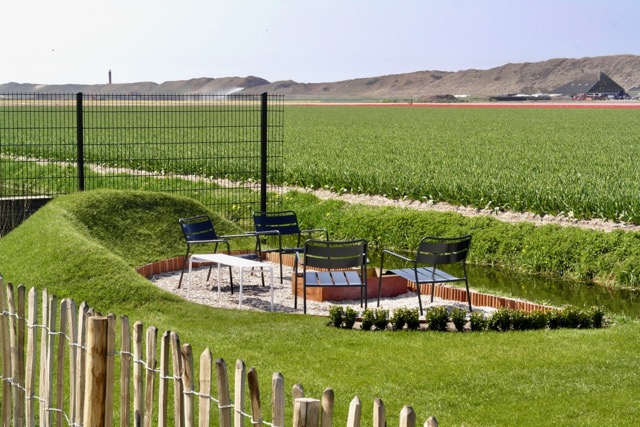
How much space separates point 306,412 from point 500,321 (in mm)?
7536

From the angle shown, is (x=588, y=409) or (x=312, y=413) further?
(x=588, y=409)

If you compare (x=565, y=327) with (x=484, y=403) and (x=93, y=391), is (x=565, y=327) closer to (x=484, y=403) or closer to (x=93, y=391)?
(x=484, y=403)

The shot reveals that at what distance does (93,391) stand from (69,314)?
1.97 feet

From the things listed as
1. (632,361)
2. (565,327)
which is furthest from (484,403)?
(565,327)

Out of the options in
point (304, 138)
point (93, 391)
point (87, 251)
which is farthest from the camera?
point (304, 138)

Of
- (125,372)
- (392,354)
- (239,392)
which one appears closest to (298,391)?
(239,392)

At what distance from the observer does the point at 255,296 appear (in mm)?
14305

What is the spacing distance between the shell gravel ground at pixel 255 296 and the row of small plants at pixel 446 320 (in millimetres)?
1383

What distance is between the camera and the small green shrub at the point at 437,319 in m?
11.6

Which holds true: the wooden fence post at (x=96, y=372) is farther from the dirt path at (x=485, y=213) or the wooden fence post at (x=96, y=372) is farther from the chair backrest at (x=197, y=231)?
the dirt path at (x=485, y=213)

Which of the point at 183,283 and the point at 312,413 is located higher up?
the point at 312,413

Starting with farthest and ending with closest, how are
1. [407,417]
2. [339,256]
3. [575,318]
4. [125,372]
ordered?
1. [339,256]
2. [575,318]
3. [125,372]
4. [407,417]

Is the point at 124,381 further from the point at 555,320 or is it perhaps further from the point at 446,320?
the point at 555,320

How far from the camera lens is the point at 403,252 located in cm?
2131
